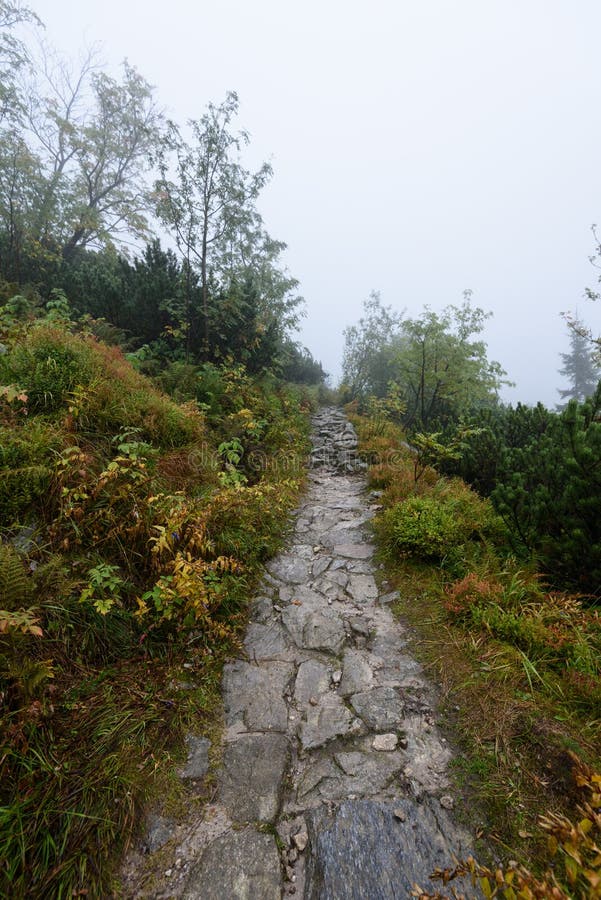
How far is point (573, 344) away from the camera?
40.8 meters

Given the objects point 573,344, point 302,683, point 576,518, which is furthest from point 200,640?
point 573,344

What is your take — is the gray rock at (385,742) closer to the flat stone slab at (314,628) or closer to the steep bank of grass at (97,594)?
the flat stone slab at (314,628)

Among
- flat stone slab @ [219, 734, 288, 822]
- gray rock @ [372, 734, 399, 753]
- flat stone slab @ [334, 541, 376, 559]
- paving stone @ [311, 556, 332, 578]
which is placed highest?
flat stone slab @ [334, 541, 376, 559]

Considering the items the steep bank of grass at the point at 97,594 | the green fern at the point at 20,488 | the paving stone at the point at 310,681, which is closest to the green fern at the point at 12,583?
the steep bank of grass at the point at 97,594

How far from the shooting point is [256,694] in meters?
2.74

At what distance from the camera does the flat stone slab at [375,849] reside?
1693 millimetres

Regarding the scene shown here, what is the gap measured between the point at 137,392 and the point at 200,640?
355 cm

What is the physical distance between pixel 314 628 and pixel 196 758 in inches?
58.7

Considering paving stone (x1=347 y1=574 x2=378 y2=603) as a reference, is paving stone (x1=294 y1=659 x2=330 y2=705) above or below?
below

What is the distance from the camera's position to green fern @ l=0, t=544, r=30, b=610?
92.0 inches

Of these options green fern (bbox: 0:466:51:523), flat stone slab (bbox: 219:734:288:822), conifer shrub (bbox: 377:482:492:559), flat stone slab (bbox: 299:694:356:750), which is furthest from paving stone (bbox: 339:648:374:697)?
green fern (bbox: 0:466:51:523)

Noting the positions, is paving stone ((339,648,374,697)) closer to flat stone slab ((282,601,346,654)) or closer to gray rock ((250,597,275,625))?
flat stone slab ((282,601,346,654))

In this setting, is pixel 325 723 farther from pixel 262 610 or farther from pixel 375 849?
pixel 262 610

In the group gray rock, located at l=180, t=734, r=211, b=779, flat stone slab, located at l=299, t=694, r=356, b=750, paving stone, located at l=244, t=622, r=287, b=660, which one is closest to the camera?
gray rock, located at l=180, t=734, r=211, b=779
